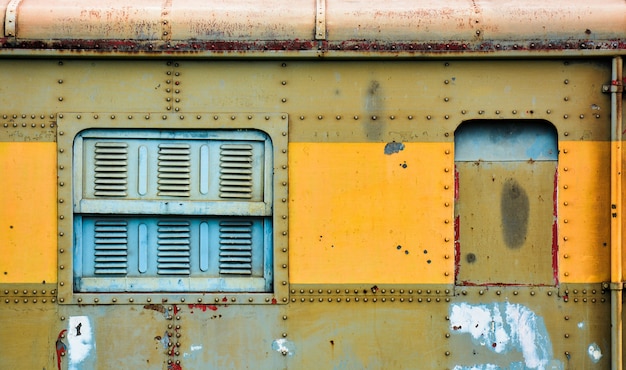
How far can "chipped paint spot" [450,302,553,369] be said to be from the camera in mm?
4602

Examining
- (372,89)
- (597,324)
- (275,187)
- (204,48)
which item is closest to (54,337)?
Result: (275,187)

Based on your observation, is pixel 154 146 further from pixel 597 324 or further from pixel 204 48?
pixel 597 324

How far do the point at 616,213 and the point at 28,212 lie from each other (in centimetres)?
320

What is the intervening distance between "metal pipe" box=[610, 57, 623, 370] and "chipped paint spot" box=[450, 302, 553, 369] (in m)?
0.35

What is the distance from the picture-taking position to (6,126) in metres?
4.61

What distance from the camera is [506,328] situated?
4605mm

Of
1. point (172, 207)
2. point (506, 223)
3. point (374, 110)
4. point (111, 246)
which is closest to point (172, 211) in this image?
point (172, 207)

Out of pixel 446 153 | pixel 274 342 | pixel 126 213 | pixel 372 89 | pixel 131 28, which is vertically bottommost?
pixel 274 342

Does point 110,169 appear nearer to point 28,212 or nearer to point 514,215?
point 28,212

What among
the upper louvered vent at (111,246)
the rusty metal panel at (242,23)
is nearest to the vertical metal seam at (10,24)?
the rusty metal panel at (242,23)

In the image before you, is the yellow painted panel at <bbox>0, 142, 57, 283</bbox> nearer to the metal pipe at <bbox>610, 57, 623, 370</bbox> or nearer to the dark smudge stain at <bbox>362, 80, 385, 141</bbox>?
the dark smudge stain at <bbox>362, 80, 385, 141</bbox>

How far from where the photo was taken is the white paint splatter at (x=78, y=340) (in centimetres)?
461

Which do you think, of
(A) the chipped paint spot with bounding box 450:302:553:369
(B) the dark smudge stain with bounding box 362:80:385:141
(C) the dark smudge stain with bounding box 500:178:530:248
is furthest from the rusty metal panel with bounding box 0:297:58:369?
(C) the dark smudge stain with bounding box 500:178:530:248

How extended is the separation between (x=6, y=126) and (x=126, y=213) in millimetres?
813
